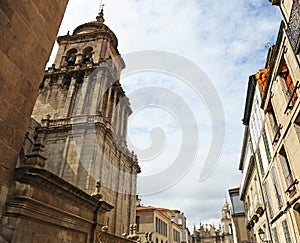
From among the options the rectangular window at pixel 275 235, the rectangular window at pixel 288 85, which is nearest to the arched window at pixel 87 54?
the rectangular window at pixel 288 85

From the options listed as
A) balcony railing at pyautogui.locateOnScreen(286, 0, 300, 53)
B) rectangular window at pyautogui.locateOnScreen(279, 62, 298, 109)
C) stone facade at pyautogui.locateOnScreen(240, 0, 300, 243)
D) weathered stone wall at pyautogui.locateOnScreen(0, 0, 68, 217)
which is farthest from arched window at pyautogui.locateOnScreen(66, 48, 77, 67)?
weathered stone wall at pyautogui.locateOnScreen(0, 0, 68, 217)

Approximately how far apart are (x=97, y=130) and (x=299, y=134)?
48.5 ft

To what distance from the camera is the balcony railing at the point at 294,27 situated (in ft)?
24.9

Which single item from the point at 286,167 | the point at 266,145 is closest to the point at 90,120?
the point at 266,145

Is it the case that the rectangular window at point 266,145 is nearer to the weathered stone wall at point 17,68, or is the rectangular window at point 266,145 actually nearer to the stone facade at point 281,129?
the stone facade at point 281,129

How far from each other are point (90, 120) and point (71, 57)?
1107cm

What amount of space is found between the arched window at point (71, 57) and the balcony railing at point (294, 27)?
2302cm

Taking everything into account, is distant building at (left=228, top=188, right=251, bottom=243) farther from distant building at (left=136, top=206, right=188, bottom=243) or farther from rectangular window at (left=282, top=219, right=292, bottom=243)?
rectangular window at (left=282, top=219, right=292, bottom=243)

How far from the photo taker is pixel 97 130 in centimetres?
1975

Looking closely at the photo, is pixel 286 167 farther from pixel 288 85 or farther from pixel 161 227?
pixel 161 227

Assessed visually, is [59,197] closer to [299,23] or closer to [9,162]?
[9,162]

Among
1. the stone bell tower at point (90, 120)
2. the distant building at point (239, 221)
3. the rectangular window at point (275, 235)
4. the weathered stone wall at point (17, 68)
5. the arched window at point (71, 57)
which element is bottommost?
the rectangular window at point (275, 235)

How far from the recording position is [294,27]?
312 inches

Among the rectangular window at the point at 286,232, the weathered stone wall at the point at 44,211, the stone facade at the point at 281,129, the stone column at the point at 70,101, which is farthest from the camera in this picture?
the stone column at the point at 70,101
